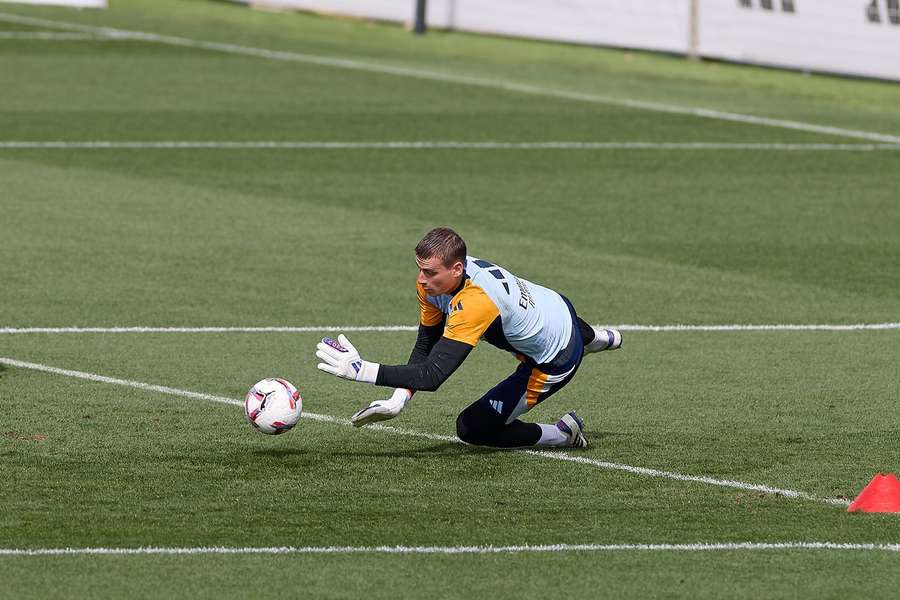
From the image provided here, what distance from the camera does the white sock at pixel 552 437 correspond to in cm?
1037

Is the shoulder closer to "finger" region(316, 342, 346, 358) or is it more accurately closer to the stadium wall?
"finger" region(316, 342, 346, 358)

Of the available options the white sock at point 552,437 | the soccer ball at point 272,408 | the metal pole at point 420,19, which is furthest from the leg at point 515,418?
the metal pole at point 420,19

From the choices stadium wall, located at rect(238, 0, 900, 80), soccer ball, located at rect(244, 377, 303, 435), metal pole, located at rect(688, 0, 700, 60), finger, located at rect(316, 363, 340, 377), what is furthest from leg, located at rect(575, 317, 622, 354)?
metal pole, located at rect(688, 0, 700, 60)

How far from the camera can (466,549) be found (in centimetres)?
845

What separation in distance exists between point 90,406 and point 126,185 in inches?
334

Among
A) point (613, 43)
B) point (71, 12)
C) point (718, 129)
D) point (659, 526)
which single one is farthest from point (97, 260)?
point (71, 12)

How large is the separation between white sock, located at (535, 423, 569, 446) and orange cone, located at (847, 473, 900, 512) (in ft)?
6.07

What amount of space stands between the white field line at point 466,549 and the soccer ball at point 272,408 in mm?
1677

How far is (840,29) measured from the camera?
28.2 meters

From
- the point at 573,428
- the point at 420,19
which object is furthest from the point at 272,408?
the point at 420,19

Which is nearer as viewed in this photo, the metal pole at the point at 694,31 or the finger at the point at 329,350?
the finger at the point at 329,350

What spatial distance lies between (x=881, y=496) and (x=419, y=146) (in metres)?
13.8

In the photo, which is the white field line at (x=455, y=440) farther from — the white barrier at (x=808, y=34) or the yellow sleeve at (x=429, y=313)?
the white barrier at (x=808, y=34)

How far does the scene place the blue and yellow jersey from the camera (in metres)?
9.70
